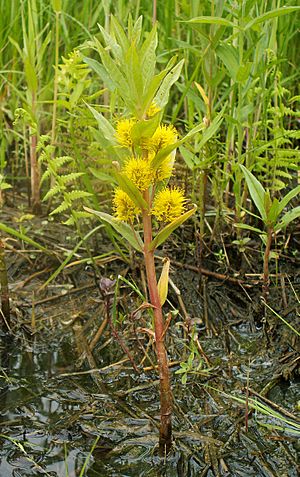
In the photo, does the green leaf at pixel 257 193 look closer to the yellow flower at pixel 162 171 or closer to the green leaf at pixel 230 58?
the green leaf at pixel 230 58

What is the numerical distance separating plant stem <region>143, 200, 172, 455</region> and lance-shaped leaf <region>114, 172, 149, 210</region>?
4 cm

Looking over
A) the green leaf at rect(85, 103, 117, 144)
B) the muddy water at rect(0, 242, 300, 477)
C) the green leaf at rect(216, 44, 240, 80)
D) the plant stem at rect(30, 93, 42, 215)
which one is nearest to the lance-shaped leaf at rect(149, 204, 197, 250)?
the green leaf at rect(85, 103, 117, 144)

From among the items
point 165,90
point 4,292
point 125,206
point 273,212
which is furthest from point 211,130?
point 4,292

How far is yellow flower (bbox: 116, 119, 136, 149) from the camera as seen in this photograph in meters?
1.56

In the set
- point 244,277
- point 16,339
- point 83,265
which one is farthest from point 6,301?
point 244,277

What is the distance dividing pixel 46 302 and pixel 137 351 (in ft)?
1.57

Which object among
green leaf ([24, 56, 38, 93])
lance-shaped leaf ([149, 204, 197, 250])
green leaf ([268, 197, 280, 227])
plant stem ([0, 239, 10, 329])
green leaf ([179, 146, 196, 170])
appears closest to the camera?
lance-shaped leaf ([149, 204, 197, 250])

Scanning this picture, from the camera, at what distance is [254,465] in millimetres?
1715

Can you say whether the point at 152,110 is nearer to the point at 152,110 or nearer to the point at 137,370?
the point at 152,110

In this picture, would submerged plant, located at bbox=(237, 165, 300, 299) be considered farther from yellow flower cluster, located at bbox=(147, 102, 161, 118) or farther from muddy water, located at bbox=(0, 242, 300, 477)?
yellow flower cluster, located at bbox=(147, 102, 161, 118)

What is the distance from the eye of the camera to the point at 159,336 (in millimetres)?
1670

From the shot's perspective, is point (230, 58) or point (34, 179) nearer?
point (230, 58)

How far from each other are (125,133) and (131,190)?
13 centimetres

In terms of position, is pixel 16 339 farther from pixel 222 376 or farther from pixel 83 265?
pixel 222 376
